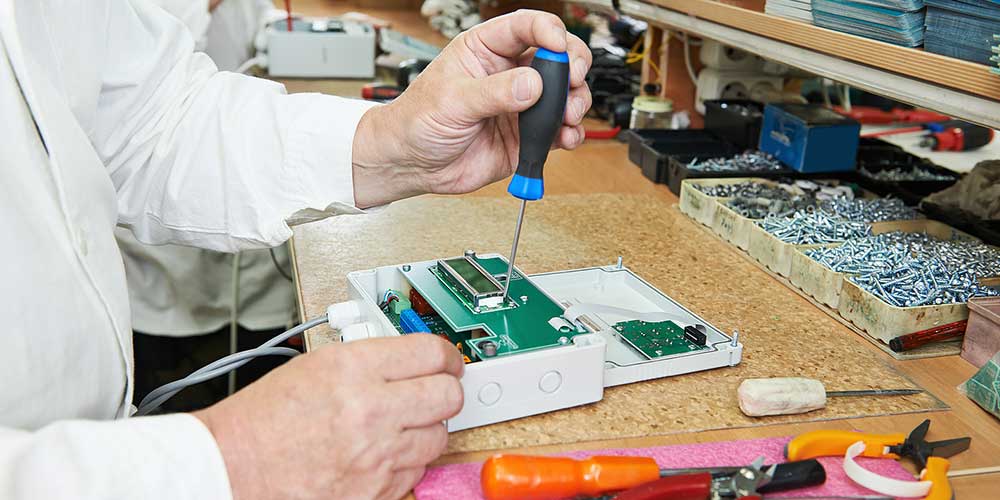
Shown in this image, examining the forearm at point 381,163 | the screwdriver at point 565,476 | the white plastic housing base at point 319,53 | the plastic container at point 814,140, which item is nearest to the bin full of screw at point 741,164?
the plastic container at point 814,140

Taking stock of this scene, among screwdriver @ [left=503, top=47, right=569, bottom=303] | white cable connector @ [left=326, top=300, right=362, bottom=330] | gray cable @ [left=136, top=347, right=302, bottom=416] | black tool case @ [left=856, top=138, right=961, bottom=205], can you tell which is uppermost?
screwdriver @ [left=503, top=47, right=569, bottom=303]

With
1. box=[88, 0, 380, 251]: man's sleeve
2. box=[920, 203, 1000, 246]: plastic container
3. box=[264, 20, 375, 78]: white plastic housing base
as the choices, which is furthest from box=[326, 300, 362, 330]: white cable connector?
box=[264, 20, 375, 78]: white plastic housing base

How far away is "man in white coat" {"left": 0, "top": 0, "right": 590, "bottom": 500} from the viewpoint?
2.02 ft

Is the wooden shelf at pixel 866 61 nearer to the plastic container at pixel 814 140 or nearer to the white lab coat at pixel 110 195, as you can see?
the plastic container at pixel 814 140

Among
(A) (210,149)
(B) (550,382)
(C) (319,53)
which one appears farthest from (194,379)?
(C) (319,53)

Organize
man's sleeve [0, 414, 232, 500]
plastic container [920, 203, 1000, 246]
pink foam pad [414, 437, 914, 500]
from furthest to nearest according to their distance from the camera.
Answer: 1. plastic container [920, 203, 1000, 246]
2. pink foam pad [414, 437, 914, 500]
3. man's sleeve [0, 414, 232, 500]

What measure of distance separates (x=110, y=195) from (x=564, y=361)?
1.59 feet

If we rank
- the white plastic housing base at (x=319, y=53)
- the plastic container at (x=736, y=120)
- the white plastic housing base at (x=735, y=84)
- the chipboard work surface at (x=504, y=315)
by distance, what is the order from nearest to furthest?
the chipboard work surface at (x=504, y=315)
the plastic container at (x=736, y=120)
the white plastic housing base at (x=735, y=84)
the white plastic housing base at (x=319, y=53)

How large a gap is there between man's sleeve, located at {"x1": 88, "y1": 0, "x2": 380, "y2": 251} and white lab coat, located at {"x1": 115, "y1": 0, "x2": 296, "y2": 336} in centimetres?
88

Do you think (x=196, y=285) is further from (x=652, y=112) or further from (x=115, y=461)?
(x=115, y=461)

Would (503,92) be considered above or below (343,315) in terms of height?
above

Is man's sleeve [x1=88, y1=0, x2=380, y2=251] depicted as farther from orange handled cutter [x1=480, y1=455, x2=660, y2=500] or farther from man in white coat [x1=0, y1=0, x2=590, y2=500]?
orange handled cutter [x1=480, y1=455, x2=660, y2=500]

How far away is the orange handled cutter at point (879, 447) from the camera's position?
28.1 inches

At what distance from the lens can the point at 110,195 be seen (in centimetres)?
84
